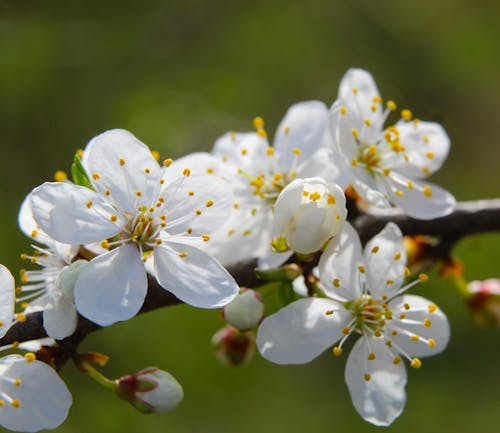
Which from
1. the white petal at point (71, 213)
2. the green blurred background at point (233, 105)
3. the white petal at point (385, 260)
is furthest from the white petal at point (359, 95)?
the green blurred background at point (233, 105)

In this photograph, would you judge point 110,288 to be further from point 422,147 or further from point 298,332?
point 422,147

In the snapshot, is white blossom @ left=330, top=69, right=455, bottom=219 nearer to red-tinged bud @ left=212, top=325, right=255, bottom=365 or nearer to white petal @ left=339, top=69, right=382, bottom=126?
white petal @ left=339, top=69, right=382, bottom=126

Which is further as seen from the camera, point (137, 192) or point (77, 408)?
point (77, 408)

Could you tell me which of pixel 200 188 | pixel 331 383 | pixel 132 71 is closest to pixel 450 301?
pixel 331 383

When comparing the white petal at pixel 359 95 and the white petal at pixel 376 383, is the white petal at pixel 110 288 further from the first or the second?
the white petal at pixel 359 95

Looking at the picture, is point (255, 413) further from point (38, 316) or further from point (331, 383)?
point (38, 316)

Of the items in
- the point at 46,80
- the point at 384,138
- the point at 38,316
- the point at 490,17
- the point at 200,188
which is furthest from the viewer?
the point at 490,17

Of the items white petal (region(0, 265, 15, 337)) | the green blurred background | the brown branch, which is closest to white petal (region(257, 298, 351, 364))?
the brown branch
